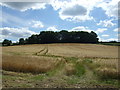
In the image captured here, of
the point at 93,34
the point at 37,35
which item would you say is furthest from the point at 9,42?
the point at 93,34

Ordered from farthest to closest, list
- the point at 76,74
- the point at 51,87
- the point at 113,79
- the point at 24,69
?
the point at 24,69 < the point at 76,74 < the point at 113,79 < the point at 51,87

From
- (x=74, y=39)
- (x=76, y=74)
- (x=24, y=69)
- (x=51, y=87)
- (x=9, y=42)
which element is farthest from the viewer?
(x=9, y=42)

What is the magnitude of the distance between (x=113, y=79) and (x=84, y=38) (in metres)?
67.1

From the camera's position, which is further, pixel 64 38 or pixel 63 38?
pixel 63 38

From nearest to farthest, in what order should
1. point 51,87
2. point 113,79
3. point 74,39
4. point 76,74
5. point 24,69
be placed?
point 51,87
point 113,79
point 76,74
point 24,69
point 74,39

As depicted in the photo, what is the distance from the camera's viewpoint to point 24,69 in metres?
13.6

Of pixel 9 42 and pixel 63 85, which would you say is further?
pixel 9 42

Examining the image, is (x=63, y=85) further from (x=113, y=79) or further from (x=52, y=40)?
(x=52, y=40)

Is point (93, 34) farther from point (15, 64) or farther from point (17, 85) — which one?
point (17, 85)

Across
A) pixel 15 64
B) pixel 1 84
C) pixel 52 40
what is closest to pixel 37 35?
pixel 52 40

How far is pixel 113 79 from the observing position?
11.6 meters

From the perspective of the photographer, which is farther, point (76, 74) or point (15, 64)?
point (15, 64)

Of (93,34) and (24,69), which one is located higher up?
(93,34)

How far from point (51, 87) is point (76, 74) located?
13.8 feet
